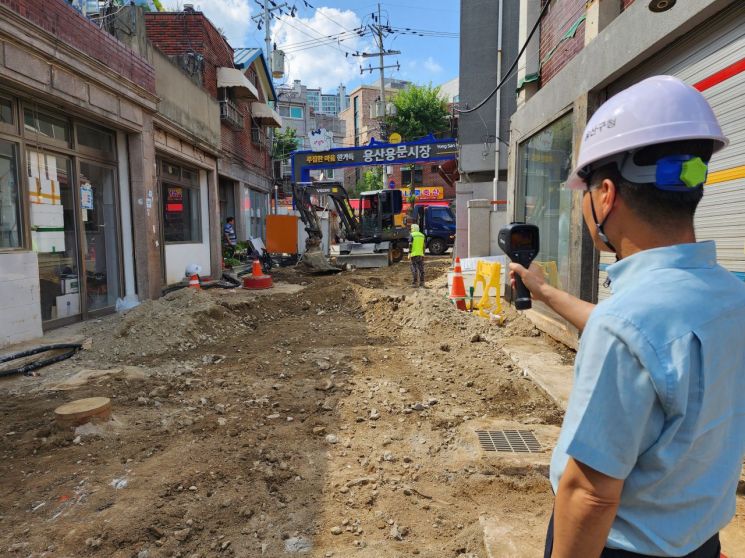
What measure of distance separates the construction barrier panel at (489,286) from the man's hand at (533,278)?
230 inches

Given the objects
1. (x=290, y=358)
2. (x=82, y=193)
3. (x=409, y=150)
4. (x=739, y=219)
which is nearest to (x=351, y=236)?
(x=409, y=150)

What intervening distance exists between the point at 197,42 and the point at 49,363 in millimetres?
12278

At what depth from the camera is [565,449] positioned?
98 centimetres

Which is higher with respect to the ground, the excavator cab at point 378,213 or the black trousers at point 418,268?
the excavator cab at point 378,213

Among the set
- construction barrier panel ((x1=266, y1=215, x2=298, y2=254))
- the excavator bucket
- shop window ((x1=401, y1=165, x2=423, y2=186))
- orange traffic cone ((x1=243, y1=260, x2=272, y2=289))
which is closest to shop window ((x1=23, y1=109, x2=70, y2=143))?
orange traffic cone ((x1=243, y1=260, x2=272, y2=289))

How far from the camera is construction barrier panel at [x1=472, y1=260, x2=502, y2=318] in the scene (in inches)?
305

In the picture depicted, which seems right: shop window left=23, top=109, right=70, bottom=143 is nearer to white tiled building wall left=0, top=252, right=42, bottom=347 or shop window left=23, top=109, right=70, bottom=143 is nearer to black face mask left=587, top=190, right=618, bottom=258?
white tiled building wall left=0, top=252, right=42, bottom=347

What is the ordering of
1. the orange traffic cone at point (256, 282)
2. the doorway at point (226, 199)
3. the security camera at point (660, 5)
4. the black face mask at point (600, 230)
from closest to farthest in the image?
the black face mask at point (600, 230), the security camera at point (660, 5), the orange traffic cone at point (256, 282), the doorway at point (226, 199)

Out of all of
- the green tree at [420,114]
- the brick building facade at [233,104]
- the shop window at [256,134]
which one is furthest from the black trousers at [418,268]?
the green tree at [420,114]

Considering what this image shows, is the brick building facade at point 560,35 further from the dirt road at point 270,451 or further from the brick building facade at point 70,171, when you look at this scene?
the brick building facade at point 70,171

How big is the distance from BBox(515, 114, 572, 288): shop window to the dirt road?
3.93 feet

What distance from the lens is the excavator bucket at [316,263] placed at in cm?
1566


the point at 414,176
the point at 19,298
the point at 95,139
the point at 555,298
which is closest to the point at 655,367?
the point at 555,298

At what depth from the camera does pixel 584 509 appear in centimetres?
98
